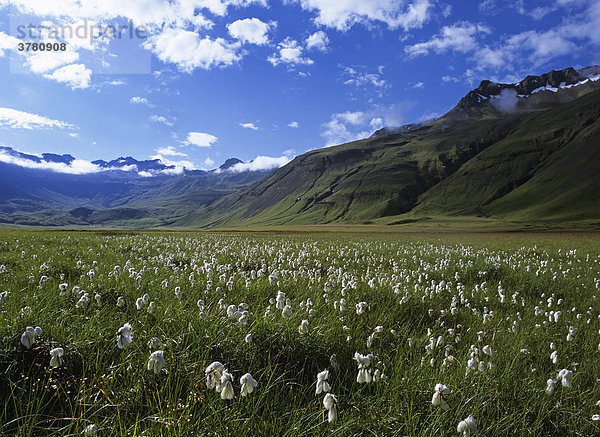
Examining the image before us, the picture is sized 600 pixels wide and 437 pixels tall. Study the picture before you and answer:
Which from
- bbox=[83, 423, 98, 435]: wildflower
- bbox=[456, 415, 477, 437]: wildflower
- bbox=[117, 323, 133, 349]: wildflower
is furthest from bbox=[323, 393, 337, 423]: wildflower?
bbox=[117, 323, 133, 349]: wildflower

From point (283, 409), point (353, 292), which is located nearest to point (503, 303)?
point (353, 292)

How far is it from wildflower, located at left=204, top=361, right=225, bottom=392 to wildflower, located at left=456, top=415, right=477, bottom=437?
1976 millimetres

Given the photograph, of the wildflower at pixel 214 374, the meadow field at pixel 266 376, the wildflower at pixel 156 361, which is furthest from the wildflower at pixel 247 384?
the wildflower at pixel 156 361

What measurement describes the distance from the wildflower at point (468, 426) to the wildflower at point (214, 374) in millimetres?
1976

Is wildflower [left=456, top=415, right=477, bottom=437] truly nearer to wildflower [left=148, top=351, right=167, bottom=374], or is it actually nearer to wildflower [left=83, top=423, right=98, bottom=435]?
wildflower [left=148, top=351, right=167, bottom=374]

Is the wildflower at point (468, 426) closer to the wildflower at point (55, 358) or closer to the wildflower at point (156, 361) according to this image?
the wildflower at point (156, 361)

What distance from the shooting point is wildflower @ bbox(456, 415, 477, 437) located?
8.09 ft

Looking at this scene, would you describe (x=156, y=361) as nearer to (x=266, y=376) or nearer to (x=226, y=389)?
(x=226, y=389)

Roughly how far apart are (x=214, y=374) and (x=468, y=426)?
7.00 ft

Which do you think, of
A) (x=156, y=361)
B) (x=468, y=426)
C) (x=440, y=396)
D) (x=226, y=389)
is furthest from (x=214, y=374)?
(x=468, y=426)

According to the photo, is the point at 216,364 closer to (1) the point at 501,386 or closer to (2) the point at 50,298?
(1) the point at 501,386

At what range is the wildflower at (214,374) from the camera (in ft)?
8.54

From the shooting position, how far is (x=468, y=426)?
2.50 metres

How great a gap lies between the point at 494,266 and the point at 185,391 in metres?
13.7
